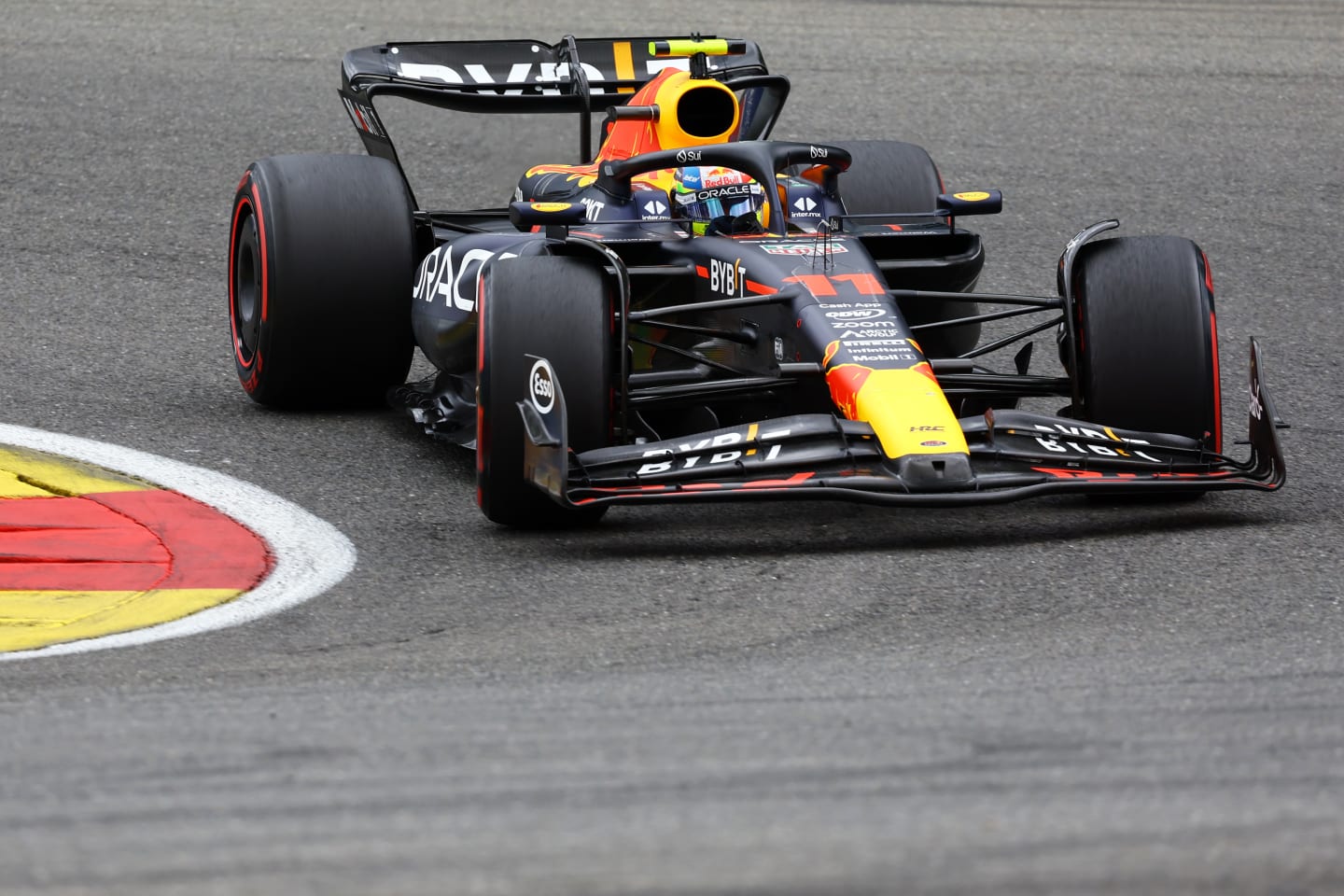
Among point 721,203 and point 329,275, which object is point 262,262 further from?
point 721,203

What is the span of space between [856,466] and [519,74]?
3.46 metres

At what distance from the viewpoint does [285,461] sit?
23.8 feet

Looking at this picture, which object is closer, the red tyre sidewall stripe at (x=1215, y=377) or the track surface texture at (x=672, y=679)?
the track surface texture at (x=672, y=679)

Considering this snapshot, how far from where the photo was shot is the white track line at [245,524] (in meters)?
5.34

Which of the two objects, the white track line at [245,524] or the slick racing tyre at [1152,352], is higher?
the slick racing tyre at [1152,352]

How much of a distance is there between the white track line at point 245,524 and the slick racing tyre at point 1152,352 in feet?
7.63

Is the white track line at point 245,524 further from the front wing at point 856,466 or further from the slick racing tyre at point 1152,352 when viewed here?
the slick racing tyre at point 1152,352

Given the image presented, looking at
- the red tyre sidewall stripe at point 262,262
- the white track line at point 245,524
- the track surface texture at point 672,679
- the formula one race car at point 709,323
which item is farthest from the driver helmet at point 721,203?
the white track line at point 245,524

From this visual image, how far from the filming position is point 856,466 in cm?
580

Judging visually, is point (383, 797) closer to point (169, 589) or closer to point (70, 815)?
point (70, 815)

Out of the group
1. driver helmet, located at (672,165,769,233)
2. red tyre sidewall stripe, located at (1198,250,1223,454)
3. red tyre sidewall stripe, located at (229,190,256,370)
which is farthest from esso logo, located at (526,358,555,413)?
red tyre sidewall stripe, located at (229,190,256,370)

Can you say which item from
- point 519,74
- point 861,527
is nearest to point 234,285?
point 519,74

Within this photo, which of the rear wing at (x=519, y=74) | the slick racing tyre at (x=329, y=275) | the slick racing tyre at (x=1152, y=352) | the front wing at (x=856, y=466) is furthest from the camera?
the rear wing at (x=519, y=74)

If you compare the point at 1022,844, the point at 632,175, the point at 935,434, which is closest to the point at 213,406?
the point at 632,175
